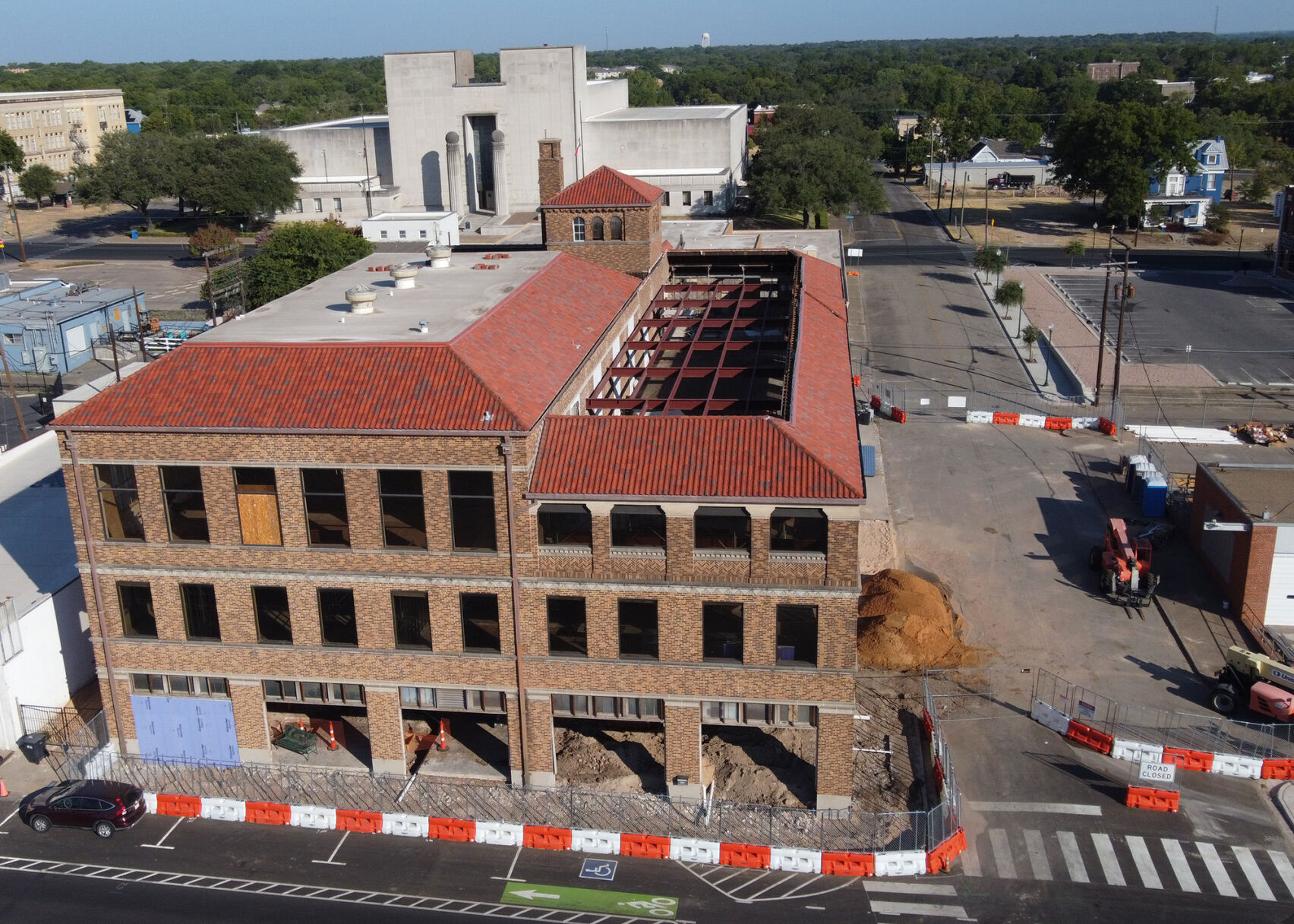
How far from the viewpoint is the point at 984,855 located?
29.0 metres

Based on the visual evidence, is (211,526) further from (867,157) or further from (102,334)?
(867,157)

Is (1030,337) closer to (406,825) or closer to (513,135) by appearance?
(406,825)

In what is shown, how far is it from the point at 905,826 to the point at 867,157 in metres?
133

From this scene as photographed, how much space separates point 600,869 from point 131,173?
405ft

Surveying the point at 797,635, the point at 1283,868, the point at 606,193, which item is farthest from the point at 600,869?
the point at 606,193

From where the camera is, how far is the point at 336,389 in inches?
1209

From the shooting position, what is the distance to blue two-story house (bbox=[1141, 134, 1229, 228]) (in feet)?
402

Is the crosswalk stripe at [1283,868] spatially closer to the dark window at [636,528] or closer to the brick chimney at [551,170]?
the dark window at [636,528]

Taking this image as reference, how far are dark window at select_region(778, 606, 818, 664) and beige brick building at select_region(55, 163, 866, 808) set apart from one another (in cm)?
7

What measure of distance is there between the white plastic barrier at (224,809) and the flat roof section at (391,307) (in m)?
13.2

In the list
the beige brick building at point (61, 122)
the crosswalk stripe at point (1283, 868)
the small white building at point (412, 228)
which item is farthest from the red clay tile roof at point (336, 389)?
the beige brick building at point (61, 122)

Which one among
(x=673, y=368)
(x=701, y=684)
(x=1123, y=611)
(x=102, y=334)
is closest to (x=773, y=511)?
(x=701, y=684)

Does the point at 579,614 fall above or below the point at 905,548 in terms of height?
above

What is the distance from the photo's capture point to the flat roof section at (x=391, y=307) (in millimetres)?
34344
